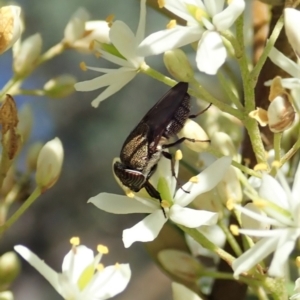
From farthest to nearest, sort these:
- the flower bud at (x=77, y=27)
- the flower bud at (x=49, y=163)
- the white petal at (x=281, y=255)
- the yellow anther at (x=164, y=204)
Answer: the flower bud at (x=77, y=27) → the flower bud at (x=49, y=163) → the yellow anther at (x=164, y=204) → the white petal at (x=281, y=255)

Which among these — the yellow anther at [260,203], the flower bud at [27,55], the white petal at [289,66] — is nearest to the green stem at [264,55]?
the white petal at [289,66]

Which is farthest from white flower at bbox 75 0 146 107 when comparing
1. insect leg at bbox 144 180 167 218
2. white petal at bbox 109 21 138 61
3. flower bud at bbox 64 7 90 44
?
flower bud at bbox 64 7 90 44

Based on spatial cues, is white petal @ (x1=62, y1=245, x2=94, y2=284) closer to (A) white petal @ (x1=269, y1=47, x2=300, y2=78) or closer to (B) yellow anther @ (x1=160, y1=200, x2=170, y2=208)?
(B) yellow anther @ (x1=160, y1=200, x2=170, y2=208)

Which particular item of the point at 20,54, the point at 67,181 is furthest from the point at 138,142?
the point at 67,181

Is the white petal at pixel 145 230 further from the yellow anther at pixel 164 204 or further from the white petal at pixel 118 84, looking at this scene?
the white petal at pixel 118 84

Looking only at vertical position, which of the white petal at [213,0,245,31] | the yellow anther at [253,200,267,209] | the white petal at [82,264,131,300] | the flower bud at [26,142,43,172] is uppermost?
the white petal at [213,0,245,31]

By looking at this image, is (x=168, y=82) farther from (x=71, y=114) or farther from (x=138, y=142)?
(x=71, y=114)
